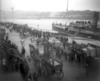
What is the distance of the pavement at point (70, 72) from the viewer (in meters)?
2.02

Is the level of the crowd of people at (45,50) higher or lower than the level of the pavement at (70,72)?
higher

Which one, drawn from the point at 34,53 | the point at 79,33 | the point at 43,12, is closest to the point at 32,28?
the point at 43,12

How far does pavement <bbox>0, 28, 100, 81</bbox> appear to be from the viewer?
2.02 m

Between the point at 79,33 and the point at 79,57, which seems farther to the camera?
the point at 79,33

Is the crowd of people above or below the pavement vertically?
above

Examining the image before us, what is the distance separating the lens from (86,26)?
9.97ft

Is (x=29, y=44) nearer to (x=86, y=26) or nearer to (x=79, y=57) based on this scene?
(x=79, y=57)

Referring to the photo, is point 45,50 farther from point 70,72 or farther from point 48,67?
point 70,72

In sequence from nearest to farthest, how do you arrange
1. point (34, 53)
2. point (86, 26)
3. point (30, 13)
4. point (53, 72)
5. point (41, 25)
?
point (53, 72) → point (34, 53) → point (30, 13) → point (41, 25) → point (86, 26)

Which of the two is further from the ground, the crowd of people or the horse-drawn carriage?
the crowd of people

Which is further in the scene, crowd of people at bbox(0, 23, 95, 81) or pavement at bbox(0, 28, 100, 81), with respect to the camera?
crowd of people at bbox(0, 23, 95, 81)

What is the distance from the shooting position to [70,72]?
7.00 feet

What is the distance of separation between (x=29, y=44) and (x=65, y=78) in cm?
108

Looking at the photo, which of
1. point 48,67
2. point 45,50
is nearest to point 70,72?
point 48,67
